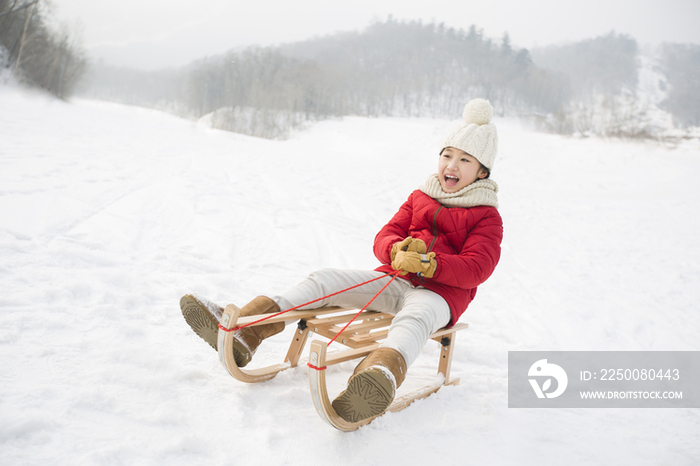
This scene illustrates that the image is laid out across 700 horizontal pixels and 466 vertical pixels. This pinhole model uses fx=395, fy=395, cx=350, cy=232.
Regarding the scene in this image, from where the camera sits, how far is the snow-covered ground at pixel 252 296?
143cm

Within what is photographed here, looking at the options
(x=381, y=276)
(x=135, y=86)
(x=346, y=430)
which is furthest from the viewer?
(x=135, y=86)

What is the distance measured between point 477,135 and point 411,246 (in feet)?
2.63

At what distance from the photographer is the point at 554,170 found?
33.7ft

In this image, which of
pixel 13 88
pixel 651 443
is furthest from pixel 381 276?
pixel 13 88

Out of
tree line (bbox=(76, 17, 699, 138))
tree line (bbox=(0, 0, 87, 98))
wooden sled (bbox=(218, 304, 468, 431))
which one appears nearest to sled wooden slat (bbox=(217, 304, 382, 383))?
wooden sled (bbox=(218, 304, 468, 431))

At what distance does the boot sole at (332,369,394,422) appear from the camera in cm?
131

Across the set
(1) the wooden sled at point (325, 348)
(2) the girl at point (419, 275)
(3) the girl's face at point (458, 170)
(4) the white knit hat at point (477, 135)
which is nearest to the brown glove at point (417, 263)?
(2) the girl at point (419, 275)

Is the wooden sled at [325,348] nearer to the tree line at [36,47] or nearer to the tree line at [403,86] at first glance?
the tree line at [403,86]

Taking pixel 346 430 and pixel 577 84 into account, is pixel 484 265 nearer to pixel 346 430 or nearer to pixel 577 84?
pixel 346 430

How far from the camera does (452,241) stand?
217 cm

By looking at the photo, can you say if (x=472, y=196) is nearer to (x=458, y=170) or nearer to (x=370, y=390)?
(x=458, y=170)

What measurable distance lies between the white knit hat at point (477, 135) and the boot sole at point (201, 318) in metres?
1.57

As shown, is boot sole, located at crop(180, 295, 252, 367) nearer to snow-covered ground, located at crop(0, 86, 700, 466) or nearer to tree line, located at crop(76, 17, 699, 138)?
snow-covered ground, located at crop(0, 86, 700, 466)

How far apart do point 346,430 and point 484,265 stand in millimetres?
1008
